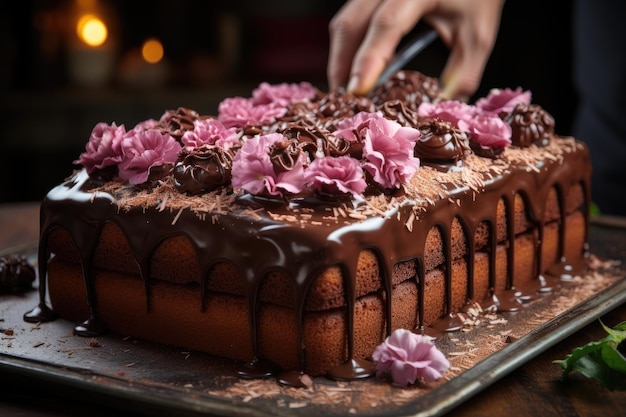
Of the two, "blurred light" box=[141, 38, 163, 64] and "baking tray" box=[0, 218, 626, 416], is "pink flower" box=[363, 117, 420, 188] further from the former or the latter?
"blurred light" box=[141, 38, 163, 64]

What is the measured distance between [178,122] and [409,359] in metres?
0.98

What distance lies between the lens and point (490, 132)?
2463 millimetres

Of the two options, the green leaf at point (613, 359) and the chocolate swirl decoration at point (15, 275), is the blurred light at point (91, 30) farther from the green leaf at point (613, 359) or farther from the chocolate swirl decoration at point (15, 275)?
the green leaf at point (613, 359)

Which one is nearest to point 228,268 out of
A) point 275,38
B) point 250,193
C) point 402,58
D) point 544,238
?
point 250,193

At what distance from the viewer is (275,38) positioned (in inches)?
224

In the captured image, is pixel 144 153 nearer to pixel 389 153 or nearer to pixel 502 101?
pixel 389 153

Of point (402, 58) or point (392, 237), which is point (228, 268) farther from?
point (402, 58)

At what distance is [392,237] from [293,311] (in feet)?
0.85

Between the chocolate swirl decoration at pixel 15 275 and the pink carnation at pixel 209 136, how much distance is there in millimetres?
633

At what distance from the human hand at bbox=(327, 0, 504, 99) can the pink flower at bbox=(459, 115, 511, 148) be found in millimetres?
587

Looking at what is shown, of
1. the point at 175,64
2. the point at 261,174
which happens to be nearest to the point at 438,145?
the point at 261,174

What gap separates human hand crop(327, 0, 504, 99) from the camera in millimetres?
3082

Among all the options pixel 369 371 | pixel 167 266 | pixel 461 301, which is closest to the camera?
pixel 369 371

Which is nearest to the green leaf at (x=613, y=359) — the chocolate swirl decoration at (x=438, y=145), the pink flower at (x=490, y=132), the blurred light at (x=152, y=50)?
the chocolate swirl decoration at (x=438, y=145)
